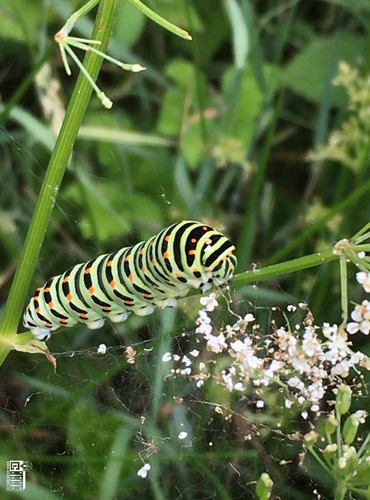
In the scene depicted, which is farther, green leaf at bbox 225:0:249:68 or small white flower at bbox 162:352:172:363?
green leaf at bbox 225:0:249:68

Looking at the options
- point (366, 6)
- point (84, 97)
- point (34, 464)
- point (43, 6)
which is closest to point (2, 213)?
point (43, 6)

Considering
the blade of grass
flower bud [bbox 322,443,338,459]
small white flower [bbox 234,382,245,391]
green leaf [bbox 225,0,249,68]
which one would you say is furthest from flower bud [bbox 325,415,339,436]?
green leaf [bbox 225,0,249,68]

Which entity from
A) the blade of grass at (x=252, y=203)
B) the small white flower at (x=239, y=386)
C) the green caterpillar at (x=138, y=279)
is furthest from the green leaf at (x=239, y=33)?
the small white flower at (x=239, y=386)

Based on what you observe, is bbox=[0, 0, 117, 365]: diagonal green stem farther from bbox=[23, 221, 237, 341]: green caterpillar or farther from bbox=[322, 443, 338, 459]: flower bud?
bbox=[322, 443, 338, 459]: flower bud

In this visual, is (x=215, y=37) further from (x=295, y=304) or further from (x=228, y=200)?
(x=295, y=304)

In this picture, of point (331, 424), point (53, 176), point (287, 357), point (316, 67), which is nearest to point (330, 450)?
point (331, 424)
